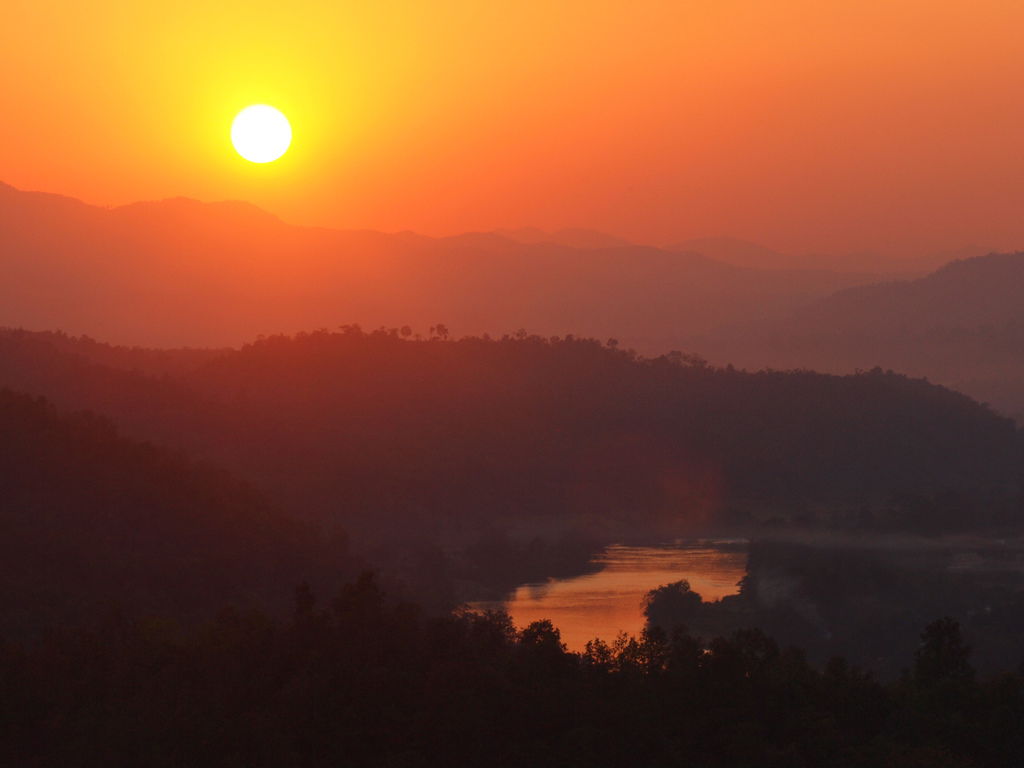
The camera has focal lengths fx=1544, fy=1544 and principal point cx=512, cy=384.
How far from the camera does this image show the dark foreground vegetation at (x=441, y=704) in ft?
92.7

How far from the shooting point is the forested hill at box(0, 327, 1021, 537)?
11688 cm

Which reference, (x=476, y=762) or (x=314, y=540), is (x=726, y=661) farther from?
(x=314, y=540)

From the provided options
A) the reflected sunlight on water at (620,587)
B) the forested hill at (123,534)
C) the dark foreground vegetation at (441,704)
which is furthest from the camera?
the reflected sunlight on water at (620,587)

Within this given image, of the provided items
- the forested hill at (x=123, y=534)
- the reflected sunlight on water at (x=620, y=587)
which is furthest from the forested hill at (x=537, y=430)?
the forested hill at (x=123, y=534)

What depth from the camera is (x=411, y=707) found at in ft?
95.9

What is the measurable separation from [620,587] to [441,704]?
6822cm

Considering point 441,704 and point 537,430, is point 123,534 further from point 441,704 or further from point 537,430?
point 537,430

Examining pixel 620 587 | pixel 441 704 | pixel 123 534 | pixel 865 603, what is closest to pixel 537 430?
pixel 620 587

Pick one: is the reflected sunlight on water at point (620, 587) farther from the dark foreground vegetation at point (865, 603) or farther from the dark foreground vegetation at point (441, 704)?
Result: the dark foreground vegetation at point (441, 704)

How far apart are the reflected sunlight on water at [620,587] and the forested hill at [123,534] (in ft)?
44.0

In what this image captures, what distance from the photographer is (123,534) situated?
65375 mm

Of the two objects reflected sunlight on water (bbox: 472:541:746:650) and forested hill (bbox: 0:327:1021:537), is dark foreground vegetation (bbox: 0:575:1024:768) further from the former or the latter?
forested hill (bbox: 0:327:1021:537)

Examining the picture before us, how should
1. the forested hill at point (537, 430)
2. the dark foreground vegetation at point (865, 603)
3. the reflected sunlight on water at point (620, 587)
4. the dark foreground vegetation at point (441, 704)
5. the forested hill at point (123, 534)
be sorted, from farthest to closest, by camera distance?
the forested hill at point (537, 430)
the reflected sunlight on water at point (620, 587)
the dark foreground vegetation at point (865, 603)
the forested hill at point (123, 534)
the dark foreground vegetation at point (441, 704)

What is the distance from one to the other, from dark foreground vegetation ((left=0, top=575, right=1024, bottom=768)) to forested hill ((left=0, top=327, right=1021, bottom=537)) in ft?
242
